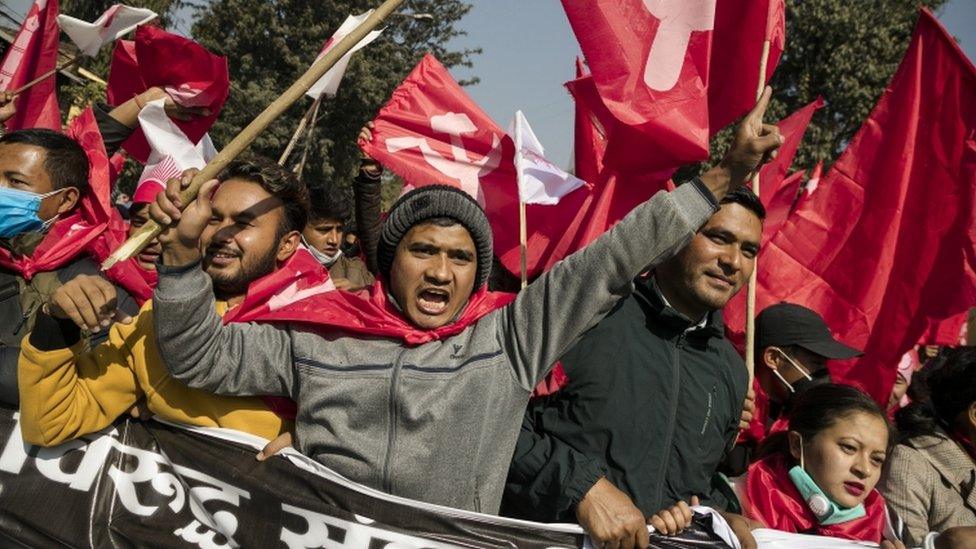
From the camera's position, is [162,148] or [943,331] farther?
[943,331]

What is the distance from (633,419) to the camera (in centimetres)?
250

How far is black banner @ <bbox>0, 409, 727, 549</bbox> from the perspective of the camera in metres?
2.30

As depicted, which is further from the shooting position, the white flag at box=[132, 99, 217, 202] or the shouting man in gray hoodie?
the white flag at box=[132, 99, 217, 202]

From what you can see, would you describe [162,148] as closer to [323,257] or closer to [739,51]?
[323,257]

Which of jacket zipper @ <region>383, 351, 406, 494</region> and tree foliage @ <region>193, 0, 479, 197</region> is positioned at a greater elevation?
tree foliage @ <region>193, 0, 479, 197</region>

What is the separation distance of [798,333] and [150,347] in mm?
2621

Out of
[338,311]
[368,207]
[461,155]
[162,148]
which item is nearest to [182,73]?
[162,148]

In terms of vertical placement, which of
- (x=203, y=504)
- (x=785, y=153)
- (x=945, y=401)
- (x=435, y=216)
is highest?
(x=785, y=153)

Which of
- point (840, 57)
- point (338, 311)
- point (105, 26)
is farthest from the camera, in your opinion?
point (840, 57)

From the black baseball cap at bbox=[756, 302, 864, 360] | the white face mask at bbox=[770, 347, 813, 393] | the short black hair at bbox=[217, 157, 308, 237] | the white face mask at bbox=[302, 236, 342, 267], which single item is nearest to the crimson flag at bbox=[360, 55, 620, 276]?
the white face mask at bbox=[302, 236, 342, 267]

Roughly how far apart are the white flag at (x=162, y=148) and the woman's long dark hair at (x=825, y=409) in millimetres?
2690

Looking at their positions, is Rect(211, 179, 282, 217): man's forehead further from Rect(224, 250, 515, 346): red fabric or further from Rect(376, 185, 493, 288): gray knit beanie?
Rect(376, 185, 493, 288): gray knit beanie

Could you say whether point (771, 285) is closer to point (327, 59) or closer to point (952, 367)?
point (952, 367)

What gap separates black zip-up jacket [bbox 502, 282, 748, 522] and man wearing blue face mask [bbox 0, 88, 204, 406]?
1.49m
